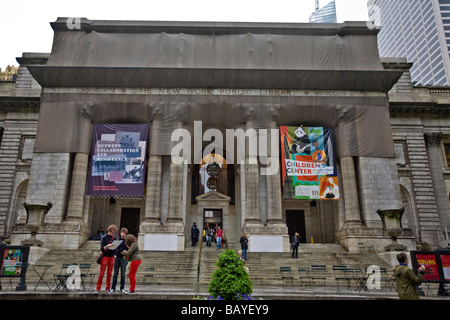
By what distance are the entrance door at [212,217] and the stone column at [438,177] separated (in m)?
18.8

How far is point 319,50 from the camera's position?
95.6 feet

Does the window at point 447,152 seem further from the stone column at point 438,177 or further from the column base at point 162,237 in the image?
the column base at point 162,237

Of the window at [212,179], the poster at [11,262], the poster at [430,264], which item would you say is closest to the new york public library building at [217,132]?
the window at [212,179]

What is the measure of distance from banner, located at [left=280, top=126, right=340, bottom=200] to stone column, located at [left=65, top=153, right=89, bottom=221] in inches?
589

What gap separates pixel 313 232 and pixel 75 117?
22.3 meters

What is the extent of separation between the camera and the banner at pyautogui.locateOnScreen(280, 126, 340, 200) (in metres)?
26.2

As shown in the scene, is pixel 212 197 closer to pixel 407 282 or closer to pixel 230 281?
pixel 230 281

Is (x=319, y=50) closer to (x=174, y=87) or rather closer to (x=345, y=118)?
(x=345, y=118)

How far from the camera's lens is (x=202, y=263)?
20359 mm

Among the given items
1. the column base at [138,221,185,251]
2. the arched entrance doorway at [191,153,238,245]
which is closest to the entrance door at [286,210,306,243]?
the arched entrance doorway at [191,153,238,245]

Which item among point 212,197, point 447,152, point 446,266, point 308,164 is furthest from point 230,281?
point 447,152

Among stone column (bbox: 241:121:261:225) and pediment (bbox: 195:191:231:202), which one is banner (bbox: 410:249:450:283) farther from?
pediment (bbox: 195:191:231:202)

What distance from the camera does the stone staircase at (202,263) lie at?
57.0ft

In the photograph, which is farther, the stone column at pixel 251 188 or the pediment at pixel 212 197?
the pediment at pixel 212 197
